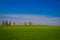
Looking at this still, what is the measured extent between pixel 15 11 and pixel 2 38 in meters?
0.84

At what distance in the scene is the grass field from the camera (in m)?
4.09

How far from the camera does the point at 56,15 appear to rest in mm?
4320

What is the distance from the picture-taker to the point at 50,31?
4219 mm

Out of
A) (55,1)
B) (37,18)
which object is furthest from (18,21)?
(55,1)

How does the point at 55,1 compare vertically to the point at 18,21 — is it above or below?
above

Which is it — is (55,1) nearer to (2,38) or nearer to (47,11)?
(47,11)

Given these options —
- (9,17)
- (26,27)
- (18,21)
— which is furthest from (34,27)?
(9,17)

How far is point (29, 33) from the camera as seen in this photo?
4.17 m

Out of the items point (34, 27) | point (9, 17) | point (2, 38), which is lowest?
point (2, 38)

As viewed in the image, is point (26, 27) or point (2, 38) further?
point (26, 27)

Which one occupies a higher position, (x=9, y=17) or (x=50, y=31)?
(x=9, y=17)

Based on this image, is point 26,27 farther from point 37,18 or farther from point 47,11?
point 47,11

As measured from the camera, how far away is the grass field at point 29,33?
161 inches

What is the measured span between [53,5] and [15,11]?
1.11 m
